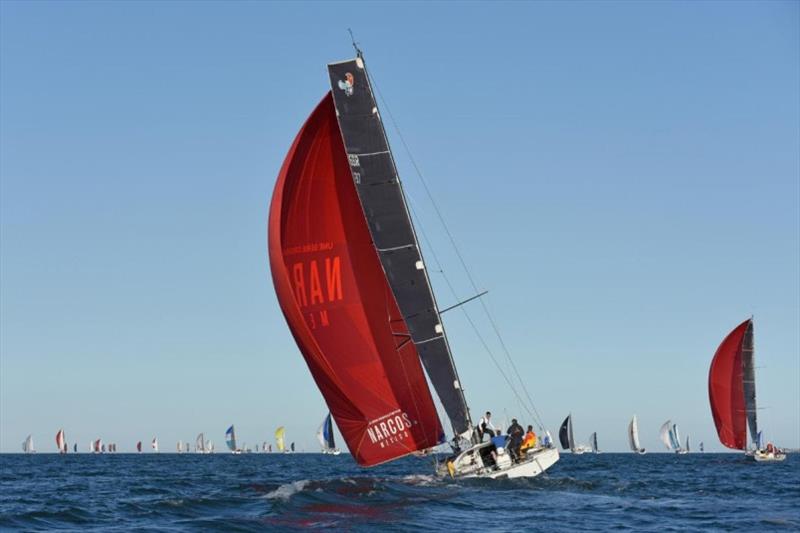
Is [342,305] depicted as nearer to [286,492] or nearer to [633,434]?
[286,492]

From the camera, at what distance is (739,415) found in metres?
66.6

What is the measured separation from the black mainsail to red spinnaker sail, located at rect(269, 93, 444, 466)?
92 cm

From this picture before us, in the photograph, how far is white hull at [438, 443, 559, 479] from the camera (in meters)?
30.3

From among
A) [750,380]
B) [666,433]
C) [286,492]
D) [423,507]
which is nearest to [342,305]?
[286,492]

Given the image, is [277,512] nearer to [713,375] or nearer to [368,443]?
[368,443]

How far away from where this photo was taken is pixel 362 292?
1216 inches

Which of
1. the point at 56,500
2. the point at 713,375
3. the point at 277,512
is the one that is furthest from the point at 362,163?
the point at 713,375

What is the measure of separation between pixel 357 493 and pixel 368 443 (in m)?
2.54

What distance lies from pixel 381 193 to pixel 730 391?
142 ft

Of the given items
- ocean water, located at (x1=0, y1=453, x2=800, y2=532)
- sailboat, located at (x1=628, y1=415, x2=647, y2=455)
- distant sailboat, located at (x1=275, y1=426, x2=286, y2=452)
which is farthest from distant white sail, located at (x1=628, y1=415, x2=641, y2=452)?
ocean water, located at (x1=0, y1=453, x2=800, y2=532)

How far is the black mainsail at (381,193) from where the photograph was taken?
29.7 meters

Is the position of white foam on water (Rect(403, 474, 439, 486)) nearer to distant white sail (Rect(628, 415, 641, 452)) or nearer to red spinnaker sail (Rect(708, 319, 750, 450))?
red spinnaker sail (Rect(708, 319, 750, 450))

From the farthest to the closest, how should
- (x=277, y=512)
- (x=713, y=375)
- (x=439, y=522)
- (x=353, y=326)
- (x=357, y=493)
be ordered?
(x=713, y=375), (x=353, y=326), (x=357, y=493), (x=277, y=512), (x=439, y=522)

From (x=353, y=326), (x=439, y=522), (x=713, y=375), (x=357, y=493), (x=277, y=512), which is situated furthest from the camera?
(x=713, y=375)
